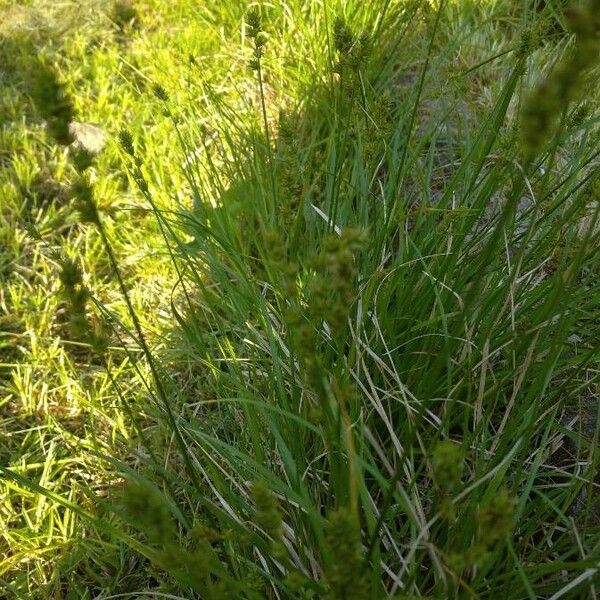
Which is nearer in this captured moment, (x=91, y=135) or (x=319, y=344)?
(x=319, y=344)

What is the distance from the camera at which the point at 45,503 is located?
147cm

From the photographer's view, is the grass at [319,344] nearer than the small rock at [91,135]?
Yes

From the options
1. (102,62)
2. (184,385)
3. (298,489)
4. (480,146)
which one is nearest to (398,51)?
(480,146)

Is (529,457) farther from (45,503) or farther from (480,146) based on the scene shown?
(45,503)

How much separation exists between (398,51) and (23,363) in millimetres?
1780

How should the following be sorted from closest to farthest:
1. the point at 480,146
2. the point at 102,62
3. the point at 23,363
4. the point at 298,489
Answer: the point at 298,489 < the point at 480,146 < the point at 23,363 < the point at 102,62

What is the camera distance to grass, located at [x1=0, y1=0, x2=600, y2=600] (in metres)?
0.86

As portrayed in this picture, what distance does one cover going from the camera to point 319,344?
4.28 feet

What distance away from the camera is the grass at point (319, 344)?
861 mm

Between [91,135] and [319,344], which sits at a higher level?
[91,135]

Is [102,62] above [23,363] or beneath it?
above

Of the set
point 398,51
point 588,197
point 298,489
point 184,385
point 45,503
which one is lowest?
point 45,503

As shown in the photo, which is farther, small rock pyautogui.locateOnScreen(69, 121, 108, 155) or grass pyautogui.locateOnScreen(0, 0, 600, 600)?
small rock pyautogui.locateOnScreen(69, 121, 108, 155)

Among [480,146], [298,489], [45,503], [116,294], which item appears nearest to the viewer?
[298,489]
